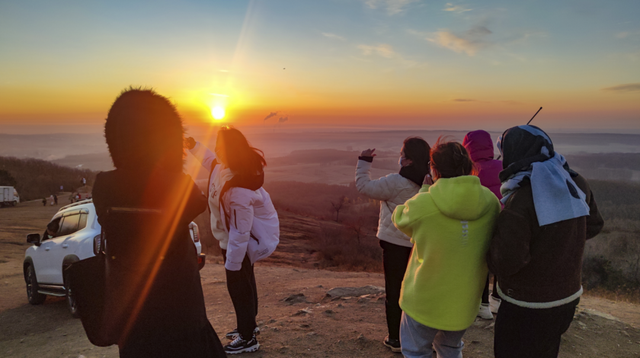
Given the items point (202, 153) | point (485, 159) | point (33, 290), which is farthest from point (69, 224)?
point (485, 159)

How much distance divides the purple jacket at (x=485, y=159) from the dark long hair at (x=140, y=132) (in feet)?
11.1

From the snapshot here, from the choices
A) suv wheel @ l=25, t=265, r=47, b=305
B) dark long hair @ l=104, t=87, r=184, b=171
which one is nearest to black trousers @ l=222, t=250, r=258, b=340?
dark long hair @ l=104, t=87, r=184, b=171

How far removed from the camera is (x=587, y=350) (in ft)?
14.6

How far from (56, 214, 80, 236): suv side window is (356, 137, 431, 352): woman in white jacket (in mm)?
5444

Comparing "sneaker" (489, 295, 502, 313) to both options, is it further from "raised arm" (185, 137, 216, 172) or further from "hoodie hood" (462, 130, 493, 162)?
"raised arm" (185, 137, 216, 172)

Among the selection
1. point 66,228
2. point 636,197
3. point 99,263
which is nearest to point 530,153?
point 99,263

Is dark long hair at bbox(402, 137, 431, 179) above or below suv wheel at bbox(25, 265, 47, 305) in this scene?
above

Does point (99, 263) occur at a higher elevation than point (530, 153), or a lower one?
lower

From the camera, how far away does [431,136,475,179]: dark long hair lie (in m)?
2.46

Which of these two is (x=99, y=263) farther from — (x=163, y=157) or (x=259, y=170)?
(x=259, y=170)

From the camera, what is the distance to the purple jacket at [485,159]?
420 centimetres

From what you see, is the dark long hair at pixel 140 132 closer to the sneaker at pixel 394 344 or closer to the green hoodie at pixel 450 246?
Answer: the green hoodie at pixel 450 246

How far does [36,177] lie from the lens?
64.1m

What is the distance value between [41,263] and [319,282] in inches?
220
